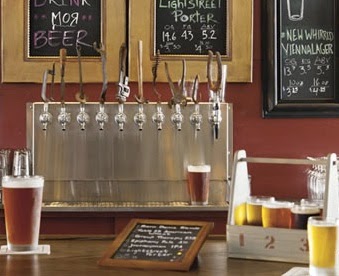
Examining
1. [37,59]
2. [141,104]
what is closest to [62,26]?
[37,59]

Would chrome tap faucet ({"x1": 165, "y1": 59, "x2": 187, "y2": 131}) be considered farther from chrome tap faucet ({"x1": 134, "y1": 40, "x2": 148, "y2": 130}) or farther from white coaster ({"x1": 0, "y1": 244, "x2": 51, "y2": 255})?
white coaster ({"x1": 0, "y1": 244, "x2": 51, "y2": 255})

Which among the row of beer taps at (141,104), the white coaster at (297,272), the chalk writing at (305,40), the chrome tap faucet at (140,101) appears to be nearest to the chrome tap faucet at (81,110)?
the row of beer taps at (141,104)

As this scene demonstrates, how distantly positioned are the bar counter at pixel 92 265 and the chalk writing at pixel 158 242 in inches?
2.5

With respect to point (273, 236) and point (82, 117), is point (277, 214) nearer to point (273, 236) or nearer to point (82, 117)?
point (273, 236)

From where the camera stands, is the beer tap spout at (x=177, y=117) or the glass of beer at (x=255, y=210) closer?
the glass of beer at (x=255, y=210)

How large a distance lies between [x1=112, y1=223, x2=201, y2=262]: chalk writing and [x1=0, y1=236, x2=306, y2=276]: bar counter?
0.21 ft

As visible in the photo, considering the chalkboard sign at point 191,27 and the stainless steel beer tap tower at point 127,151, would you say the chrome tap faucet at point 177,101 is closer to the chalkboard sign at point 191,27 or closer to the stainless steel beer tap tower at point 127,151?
the stainless steel beer tap tower at point 127,151

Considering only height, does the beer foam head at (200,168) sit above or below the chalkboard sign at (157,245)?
above

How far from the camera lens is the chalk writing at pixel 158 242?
79.6 inches

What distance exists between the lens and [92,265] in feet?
6.55

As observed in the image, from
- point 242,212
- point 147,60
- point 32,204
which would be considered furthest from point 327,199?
point 147,60

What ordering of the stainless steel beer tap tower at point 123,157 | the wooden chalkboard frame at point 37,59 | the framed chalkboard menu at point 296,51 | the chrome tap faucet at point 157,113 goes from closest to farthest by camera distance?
the chrome tap faucet at point 157,113, the stainless steel beer tap tower at point 123,157, the wooden chalkboard frame at point 37,59, the framed chalkboard menu at point 296,51

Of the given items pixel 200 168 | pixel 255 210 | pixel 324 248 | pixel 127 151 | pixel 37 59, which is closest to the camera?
pixel 324 248

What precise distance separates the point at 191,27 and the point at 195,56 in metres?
0.17
